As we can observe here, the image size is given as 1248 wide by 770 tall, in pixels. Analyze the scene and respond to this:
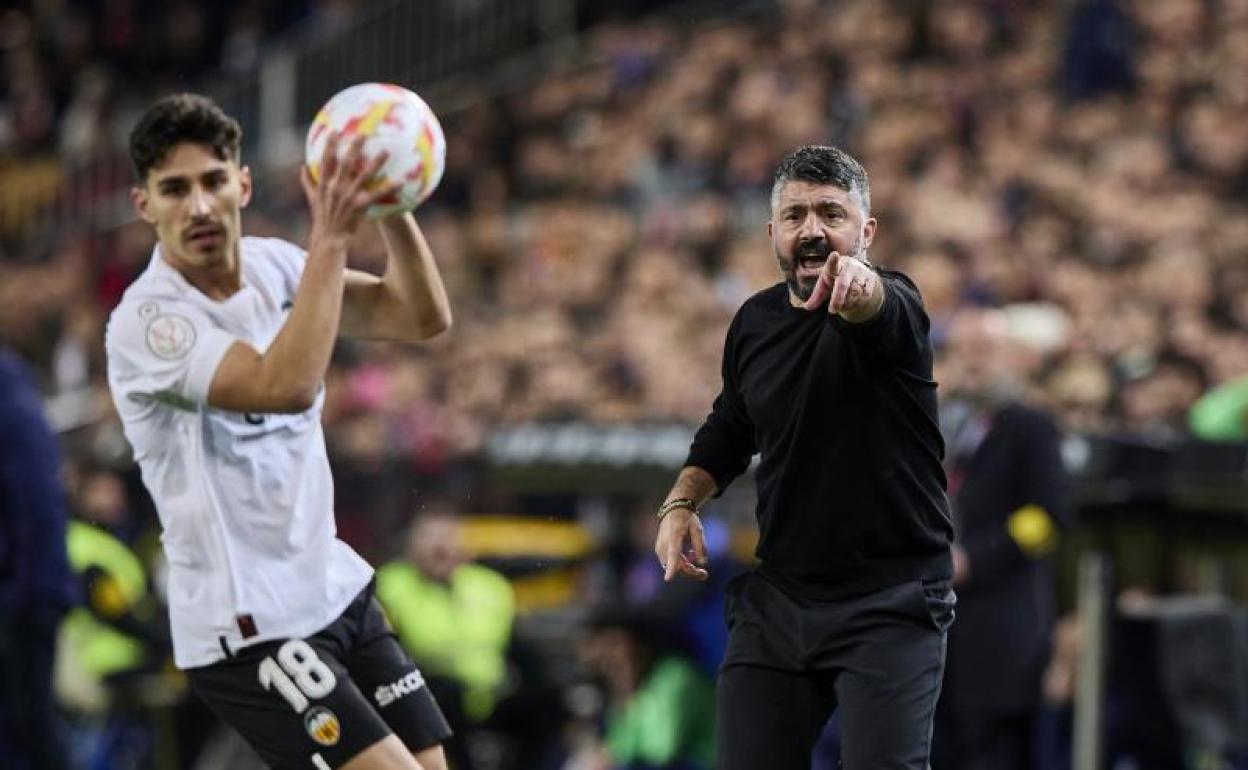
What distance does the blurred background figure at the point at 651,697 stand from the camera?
438 inches

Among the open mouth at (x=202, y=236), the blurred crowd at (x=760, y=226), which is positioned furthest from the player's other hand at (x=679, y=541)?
the blurred crowd at (x=760, y=226)

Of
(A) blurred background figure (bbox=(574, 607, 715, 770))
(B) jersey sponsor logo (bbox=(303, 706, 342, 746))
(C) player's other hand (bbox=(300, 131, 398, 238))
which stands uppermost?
(C) player's other hand (bbox=(300, 131, 398, 238))

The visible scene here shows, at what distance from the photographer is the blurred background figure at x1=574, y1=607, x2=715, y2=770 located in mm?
11133

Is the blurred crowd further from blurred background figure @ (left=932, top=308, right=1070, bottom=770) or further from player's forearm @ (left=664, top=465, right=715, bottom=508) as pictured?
player's forearm @ (left=664, top=465, right=715, bottom=508)

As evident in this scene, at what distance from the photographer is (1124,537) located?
10.3 m

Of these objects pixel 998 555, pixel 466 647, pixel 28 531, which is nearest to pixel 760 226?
pixel 466 647

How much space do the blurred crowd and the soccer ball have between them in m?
4.10

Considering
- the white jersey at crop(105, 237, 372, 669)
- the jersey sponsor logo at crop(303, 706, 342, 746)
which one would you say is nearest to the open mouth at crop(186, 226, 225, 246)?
the white jersey at crop(105, 237, 372, 669)

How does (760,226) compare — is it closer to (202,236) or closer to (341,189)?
(202,236)

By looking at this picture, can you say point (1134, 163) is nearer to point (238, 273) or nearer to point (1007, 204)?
point (1007, 204)

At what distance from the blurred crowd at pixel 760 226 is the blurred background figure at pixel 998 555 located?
0.20 m

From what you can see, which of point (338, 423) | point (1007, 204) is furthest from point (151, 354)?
point (338, 423)

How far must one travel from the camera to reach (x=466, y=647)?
12.1m

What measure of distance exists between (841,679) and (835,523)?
386 mm
